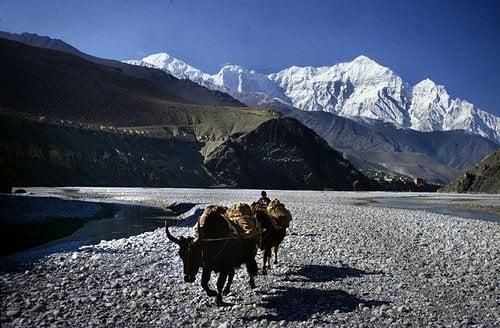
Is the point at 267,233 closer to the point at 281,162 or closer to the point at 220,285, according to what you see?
the point at 220,285

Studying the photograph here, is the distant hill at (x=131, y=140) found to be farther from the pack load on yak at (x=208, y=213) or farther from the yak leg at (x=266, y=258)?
the pack load on yak at (x=208, y=213)

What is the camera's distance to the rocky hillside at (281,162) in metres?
111

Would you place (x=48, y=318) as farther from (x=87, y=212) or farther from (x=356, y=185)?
(x=356, y=185)

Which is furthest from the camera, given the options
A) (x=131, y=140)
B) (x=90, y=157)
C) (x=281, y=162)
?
(x=281, y=162)

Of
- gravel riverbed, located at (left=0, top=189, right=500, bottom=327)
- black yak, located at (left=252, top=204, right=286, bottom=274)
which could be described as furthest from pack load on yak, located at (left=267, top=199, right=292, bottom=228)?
gravel riverbed, located at (left=0, top=189, right=500, bottom=327)

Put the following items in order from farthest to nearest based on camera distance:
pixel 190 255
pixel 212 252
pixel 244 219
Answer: pixel 244 219
pixel 212 252
pixel 190 255

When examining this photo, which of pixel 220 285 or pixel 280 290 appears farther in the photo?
pixel 280 290

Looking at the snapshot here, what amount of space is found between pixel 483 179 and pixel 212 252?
11010 cm

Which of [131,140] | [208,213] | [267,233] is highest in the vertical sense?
[131,140]

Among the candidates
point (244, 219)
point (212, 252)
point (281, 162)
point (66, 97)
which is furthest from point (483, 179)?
point (66, 97)

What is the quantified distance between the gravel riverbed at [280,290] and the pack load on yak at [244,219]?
155cm

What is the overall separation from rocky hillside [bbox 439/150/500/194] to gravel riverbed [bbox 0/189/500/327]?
9430cm

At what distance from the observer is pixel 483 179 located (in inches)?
4158

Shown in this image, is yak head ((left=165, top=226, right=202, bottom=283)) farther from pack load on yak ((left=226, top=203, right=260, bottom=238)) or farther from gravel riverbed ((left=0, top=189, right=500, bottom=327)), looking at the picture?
pack load on yak ((left=226, top=203, right=260, bottom=238))
